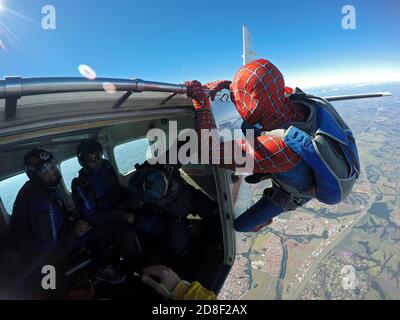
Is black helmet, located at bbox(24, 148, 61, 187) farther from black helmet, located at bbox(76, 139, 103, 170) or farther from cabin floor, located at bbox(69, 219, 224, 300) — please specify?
cabin floor, located at bbox(69, 219, 224, 300)

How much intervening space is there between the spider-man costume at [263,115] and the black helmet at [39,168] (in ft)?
5.19

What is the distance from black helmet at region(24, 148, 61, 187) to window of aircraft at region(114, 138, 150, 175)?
2220 mm

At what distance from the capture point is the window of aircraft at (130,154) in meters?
4.67

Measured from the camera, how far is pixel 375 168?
6812 centimetres

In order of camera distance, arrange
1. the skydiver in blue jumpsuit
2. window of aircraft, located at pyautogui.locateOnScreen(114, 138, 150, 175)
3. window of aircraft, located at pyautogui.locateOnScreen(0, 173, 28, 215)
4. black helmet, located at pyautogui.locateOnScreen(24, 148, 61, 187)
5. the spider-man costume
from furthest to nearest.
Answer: window of aircraft, located at pyautogui.locateOnScreen(114, 138, 150, 175)
window of aircraft, located at pyautogui.locateOnScreen(0, 173, 28, 215)
the skydiver in blue jumpsuit
black helmet, located at pyautogui.locateOnScreen(24, 148, 61, 187)
the spider-man costume

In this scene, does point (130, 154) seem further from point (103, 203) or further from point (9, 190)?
point (103, 203)

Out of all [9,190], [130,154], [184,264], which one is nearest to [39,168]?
[9,190]

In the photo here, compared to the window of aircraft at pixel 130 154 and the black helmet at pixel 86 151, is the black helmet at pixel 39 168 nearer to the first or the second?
the black helmet at pixel 86 151

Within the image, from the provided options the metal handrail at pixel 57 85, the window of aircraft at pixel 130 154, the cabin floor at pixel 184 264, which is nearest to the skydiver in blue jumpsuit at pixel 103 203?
the cabin floor at pixel 184 264

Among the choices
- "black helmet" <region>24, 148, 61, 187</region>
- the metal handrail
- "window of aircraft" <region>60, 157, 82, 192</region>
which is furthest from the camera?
"window of aircraft" <region>60, 157, 82, 192</region>

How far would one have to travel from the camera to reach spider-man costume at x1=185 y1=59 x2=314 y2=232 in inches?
71.4

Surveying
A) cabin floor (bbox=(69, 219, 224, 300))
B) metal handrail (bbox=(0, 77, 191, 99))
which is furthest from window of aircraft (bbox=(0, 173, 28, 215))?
metal handrail (bbox=(0, 77, 191, 99))

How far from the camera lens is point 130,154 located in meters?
4.81
